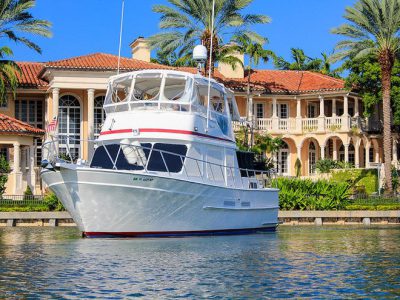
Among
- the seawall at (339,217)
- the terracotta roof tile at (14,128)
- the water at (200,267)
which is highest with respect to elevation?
the terracotta roof tile at (14,128)

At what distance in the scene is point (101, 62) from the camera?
179ft

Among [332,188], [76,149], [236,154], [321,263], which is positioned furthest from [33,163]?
[321,263]

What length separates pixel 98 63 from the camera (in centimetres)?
5416

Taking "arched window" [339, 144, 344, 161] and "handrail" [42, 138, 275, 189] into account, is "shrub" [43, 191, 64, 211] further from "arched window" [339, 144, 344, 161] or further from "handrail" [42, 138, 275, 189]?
"arched window" [339, 144, 344, 161]

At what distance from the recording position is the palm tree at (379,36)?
4925cm

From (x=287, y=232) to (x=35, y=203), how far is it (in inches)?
521

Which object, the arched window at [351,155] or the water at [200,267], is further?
the arched window at [351,155]

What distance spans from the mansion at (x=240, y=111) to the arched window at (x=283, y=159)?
0.24 ft

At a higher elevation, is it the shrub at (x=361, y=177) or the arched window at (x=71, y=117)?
the arched window at (x=71, y=117)

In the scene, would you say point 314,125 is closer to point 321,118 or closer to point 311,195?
point 321,118

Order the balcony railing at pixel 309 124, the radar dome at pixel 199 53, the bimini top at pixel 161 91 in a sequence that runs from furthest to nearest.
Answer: the balcony railing at pixel 309 124, the radar dome at pixel 199 53, the bimini top at pixel 161 91

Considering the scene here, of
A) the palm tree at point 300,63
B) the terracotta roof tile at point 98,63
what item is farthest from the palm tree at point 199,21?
the palm tree at point 300,63

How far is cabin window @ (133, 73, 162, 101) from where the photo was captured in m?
29.5

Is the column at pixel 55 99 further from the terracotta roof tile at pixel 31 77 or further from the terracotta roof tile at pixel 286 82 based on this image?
the terracotta roof tile at pixel 286 82
